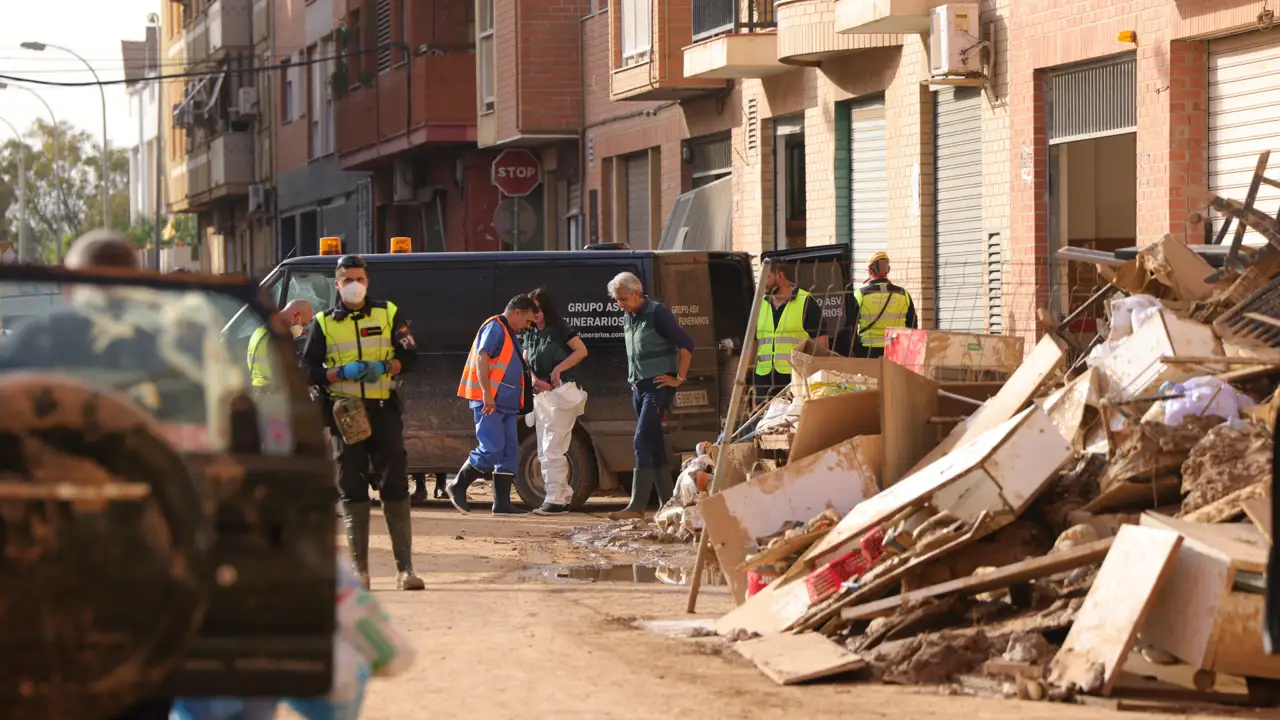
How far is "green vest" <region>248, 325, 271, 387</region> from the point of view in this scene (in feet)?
16.1

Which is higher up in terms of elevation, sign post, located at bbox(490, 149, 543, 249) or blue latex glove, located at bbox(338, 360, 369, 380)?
sign post, located at bbox(490, 149, 543, 249)

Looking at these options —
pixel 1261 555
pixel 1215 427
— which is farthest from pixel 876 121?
pixel 1261 555

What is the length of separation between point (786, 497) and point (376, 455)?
236 centimetres

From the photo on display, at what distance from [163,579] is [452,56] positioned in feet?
101

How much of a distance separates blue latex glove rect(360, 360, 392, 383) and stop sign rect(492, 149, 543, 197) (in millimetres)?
20362

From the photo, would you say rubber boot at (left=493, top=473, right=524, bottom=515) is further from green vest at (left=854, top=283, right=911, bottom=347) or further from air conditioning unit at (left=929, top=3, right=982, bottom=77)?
air conditioning unit at (left=929, top=3, right=982, bottom=77)

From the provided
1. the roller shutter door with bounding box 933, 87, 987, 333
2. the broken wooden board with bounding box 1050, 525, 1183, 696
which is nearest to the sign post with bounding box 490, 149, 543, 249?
the roller shutter door with bounding box 933, 87, 987, 333

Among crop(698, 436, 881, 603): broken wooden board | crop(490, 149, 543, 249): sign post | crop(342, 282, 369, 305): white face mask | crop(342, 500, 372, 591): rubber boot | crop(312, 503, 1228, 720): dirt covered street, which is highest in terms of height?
→ crop(490, 149, 543, 249): sign post

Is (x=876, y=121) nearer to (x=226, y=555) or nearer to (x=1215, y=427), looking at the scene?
(x=1215, y=427)

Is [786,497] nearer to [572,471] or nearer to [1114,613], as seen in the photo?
[1114,613]

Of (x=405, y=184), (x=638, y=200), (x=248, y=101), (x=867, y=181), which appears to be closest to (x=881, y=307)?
(x=867, y=181)

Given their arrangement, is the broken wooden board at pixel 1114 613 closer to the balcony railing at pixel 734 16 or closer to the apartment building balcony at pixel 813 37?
the apartment building balcony at pixel 813 37

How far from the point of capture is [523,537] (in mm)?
14781

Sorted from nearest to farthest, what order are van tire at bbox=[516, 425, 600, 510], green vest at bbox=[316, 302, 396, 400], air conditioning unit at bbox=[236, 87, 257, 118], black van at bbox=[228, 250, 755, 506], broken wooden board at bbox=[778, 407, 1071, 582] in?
broken wooden board at bbox=[778, 407, 1071, 582] → green vest at bbox=[316, 302, 396, 400] → black van at bbox=[228, 250, 755, 506] → van tire at bbox=[516, 425, 600, 510] → air conditioning unit at bbox=[236, 87, 257, 118]
